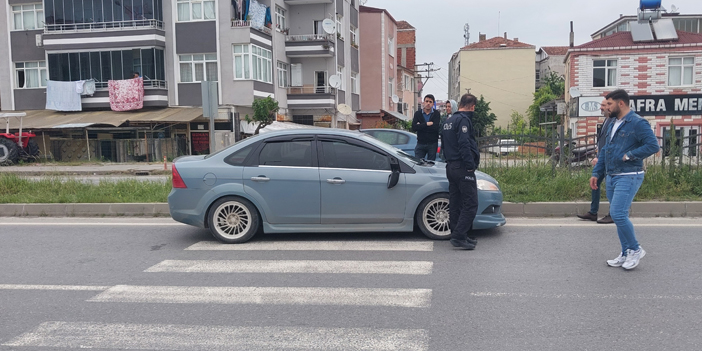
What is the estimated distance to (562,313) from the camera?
4.83 metres

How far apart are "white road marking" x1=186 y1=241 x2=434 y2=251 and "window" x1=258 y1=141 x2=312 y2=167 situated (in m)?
1.04

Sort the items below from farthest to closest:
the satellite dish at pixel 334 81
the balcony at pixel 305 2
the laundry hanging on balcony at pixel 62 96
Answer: the balcony at pixel 305 2 < the satellite dish at pixel 334 81 < the laundry hanging on balcony at pixel 62 96

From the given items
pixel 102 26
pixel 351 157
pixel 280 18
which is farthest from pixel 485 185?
pixel 280 18

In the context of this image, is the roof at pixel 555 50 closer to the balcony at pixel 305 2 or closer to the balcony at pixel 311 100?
the balcony at pixel 305 2

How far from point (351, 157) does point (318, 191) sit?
0.63 metres

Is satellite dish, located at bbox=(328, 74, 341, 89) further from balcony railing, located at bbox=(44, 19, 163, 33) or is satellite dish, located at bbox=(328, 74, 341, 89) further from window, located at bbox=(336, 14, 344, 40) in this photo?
balcony railing, located at bbox=(44, 19, 163, 33)

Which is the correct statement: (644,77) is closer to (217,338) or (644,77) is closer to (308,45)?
(308,45)

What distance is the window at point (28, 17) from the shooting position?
3319 centimetres

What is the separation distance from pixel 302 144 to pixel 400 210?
1.56 meters

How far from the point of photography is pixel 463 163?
277 inches

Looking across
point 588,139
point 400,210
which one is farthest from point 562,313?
point 588,139

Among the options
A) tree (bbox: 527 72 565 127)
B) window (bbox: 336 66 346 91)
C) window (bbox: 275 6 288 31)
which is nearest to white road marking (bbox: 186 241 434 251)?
window (bbox: 275 6 288 31)

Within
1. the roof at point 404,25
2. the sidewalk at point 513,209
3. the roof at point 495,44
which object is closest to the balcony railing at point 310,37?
the sidewalk at point 513,209

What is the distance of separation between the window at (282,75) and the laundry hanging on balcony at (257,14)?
143 inches
